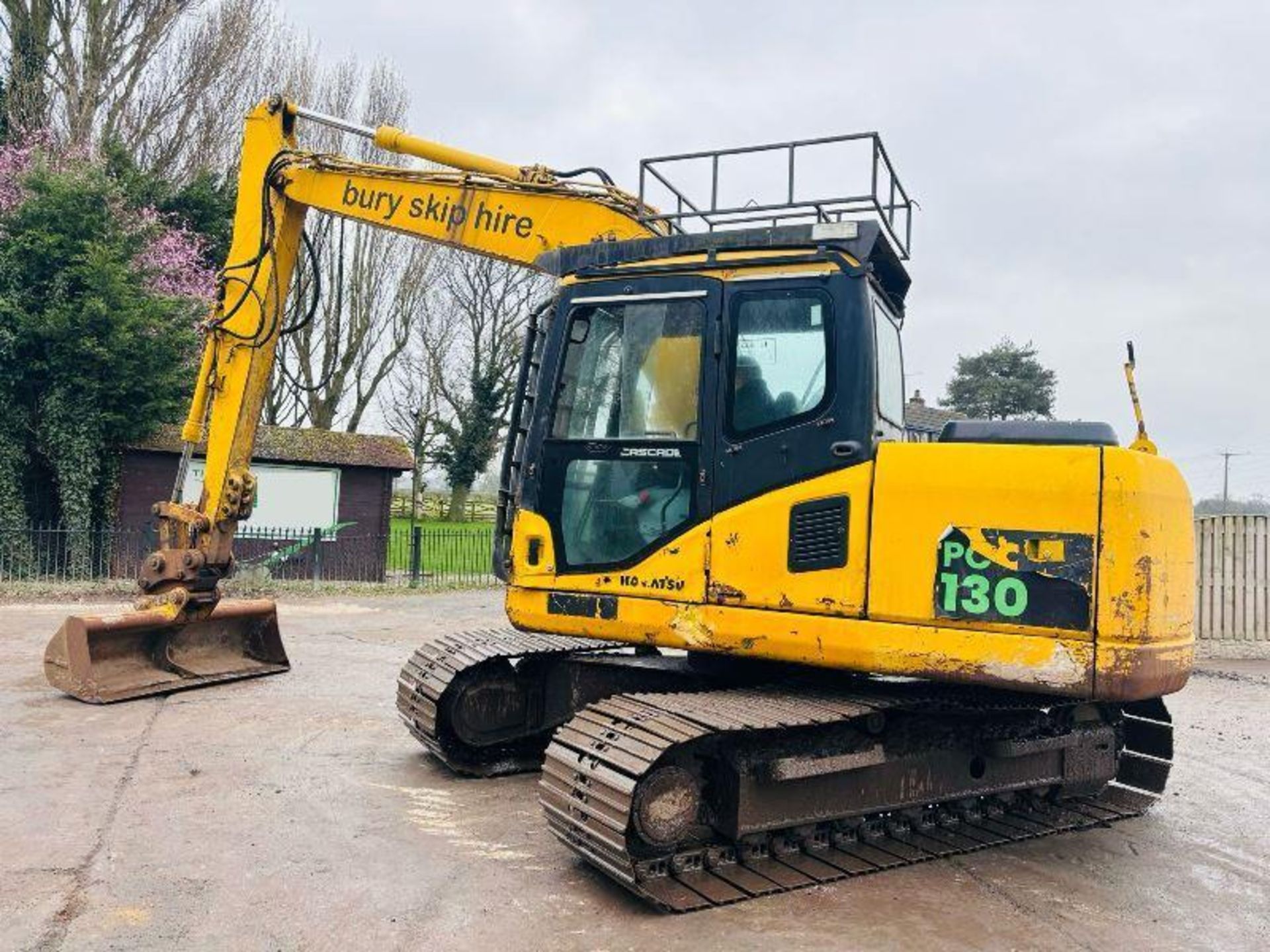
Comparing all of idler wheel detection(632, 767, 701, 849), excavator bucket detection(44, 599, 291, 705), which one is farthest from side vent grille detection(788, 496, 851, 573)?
excavator bucket detection(44, 599, 291, 705)

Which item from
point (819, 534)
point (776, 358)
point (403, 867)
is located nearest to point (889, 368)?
point (776, 358)

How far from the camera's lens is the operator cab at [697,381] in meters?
4.80

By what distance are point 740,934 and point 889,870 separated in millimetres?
1131

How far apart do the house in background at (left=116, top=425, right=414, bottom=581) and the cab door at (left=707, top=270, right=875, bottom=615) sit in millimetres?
14904

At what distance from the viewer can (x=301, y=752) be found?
21.4 feet

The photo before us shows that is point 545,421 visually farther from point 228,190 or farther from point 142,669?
point 228,190

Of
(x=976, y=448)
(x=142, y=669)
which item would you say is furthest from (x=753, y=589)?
(x=142, y=669)

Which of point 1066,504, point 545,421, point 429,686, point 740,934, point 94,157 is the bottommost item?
point 740,934

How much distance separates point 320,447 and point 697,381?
16.7 meters

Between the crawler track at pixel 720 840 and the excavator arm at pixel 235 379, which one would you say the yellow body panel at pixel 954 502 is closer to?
the crawler track at pixel 720 840

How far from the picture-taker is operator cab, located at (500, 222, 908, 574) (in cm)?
480

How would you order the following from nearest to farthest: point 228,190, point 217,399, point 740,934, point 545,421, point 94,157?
point 740,934 < point 545,421 < point 217,399 < point 94,157 < point 228,190

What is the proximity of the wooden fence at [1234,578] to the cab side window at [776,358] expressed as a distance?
9.56 meters

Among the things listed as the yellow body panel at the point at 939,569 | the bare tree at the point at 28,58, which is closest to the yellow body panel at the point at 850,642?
the yellow body panel at the point at 939,569
